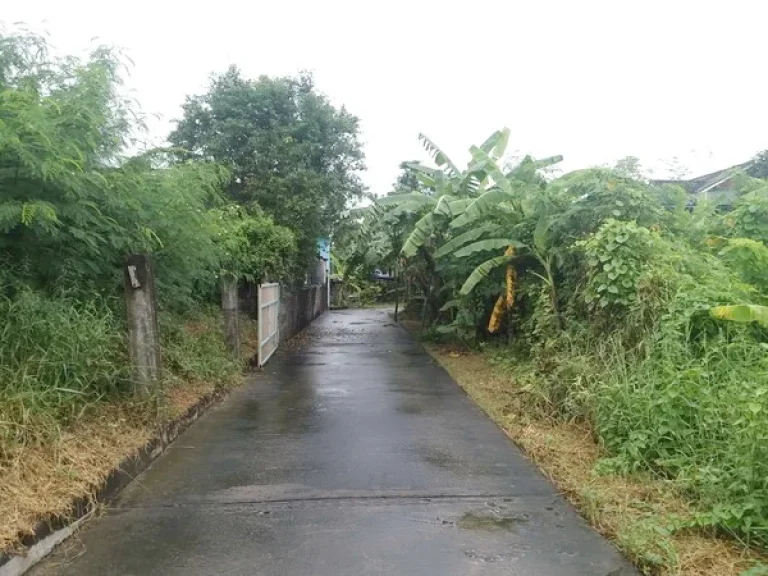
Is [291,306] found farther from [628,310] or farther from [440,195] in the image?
[628,310]

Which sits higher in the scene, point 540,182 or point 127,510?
point 540,182

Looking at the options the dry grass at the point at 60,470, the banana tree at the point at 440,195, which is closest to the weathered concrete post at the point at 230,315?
the banana tree at the point at 440,195

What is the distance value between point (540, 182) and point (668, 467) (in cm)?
735

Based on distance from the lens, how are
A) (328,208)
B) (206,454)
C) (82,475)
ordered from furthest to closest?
(328,208) → (206,454) → (82,475)

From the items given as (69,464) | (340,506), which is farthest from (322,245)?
(340,506)

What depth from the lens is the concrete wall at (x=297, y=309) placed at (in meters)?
15.7

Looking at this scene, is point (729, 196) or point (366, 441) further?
point (729, 196)

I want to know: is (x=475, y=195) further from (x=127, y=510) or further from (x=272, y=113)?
(x=127, y=510)

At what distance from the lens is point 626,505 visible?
14.9ft

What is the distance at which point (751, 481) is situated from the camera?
407cm

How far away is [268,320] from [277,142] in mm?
5610

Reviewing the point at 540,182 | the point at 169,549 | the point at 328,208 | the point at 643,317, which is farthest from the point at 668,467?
the point at 328,208

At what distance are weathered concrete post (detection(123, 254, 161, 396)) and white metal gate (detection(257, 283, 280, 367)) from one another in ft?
15.5

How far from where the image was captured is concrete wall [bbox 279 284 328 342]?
15.7 m
